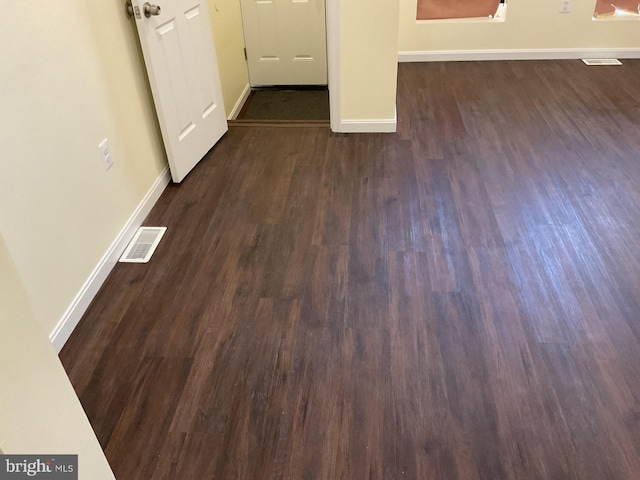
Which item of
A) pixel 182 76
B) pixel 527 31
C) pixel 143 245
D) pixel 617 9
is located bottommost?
pixel 143 245

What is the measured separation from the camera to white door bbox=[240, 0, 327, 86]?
4.35 meters

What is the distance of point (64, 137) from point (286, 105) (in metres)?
2.56

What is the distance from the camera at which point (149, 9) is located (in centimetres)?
245

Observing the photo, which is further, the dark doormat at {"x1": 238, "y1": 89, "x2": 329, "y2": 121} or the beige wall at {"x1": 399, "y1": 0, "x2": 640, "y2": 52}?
the beige wall at {"x1": 399, "y1": 0, "x2": 640, "y2": 52}

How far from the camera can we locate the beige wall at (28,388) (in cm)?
84

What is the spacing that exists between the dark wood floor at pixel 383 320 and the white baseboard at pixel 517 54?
1.56 m

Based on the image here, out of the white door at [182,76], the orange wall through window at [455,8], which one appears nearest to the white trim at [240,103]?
the white door at [182,76]

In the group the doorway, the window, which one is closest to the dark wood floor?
the doorway

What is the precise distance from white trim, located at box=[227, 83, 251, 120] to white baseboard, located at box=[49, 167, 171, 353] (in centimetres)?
134

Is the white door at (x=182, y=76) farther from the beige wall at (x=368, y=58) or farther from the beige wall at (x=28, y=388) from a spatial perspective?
the beige wall at (x=28, y=388)

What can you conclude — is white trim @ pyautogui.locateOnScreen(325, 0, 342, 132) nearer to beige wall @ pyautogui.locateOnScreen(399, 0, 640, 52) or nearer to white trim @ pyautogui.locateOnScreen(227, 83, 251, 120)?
white trim @ pyautogui.locateOnScreen(227, 83, 251, 120)

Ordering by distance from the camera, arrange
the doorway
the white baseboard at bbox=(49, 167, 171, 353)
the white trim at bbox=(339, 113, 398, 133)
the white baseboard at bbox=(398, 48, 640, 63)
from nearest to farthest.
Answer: the white baseboard at bbox=(49, 167, 171, 353) → the white trim at bbox=(339, 113, 398, 133) → the doorway → the white baseboard at bbox=(398, 48, 640, 63)

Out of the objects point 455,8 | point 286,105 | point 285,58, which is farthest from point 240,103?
point 455,8

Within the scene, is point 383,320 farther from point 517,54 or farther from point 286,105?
point 517,54
